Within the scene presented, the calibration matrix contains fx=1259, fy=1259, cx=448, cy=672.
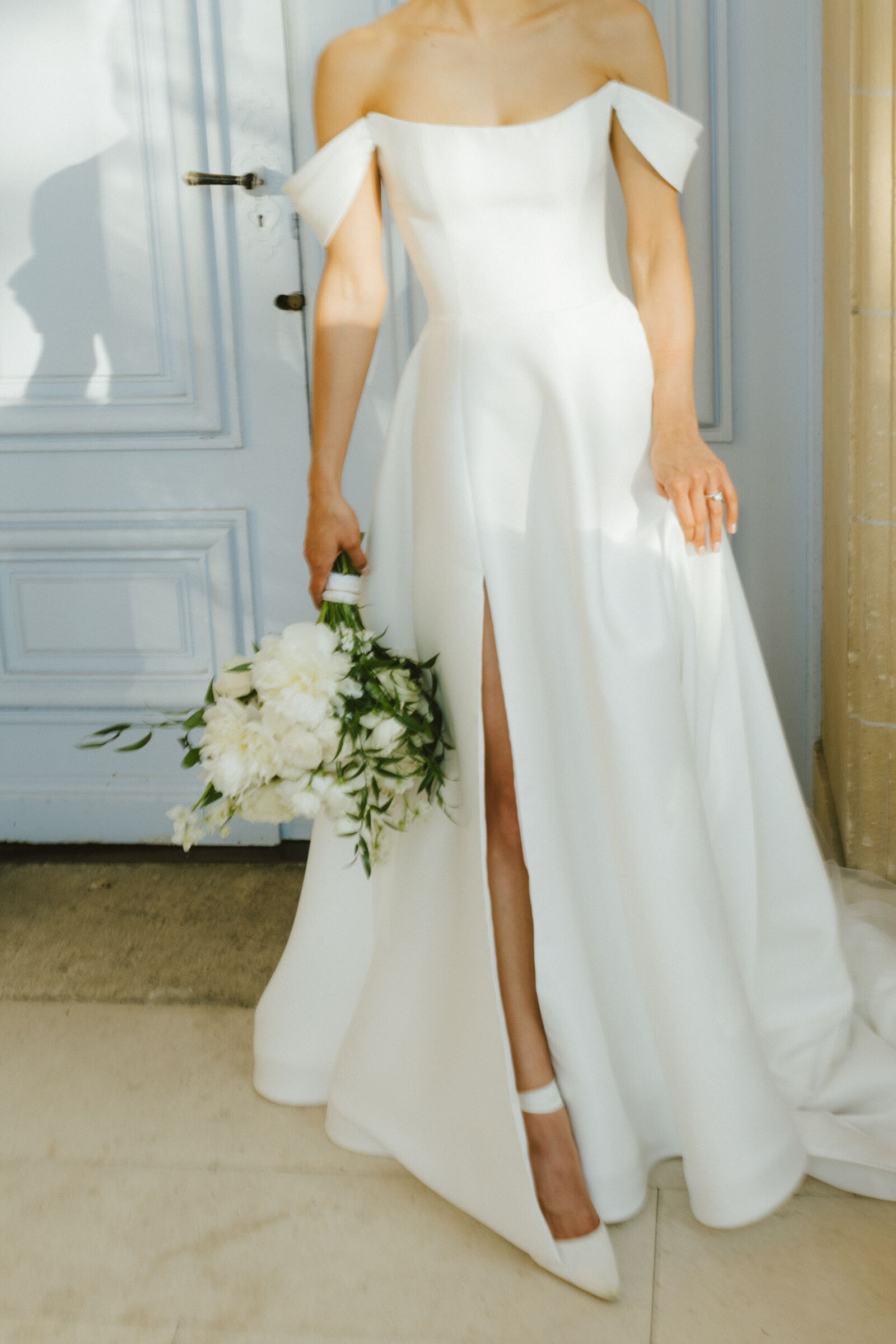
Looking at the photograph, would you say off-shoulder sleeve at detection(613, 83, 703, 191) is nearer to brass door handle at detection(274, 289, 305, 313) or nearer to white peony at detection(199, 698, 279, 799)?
white peony at detection(199, 698, 279, 799)

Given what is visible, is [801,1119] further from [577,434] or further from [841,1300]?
[577,434]

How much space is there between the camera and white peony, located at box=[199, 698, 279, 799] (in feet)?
5.06

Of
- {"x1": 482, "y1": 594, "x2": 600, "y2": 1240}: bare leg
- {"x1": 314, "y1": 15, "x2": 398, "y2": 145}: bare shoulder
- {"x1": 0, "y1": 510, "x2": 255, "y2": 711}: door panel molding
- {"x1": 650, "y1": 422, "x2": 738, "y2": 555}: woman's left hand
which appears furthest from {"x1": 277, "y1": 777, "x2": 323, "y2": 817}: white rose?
{"x1": 0, "y1": 510, "x2": 255, "y2": 711}: door panel molding

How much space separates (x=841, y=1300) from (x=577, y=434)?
3.60 feet

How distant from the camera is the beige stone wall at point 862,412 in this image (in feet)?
6.82

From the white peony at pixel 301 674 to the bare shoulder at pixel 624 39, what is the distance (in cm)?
84

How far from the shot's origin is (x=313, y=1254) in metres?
1.62

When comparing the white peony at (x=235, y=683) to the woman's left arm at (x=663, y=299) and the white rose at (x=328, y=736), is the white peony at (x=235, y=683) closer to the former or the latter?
the white rose at (x=328, y=736)

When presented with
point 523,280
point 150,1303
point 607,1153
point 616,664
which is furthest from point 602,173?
point 150,1303

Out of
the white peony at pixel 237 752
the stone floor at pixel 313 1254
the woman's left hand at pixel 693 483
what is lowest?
the stone floor at pixel 313 1254

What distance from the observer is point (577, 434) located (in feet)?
5.35

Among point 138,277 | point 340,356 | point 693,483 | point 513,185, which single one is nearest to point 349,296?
point 340,356

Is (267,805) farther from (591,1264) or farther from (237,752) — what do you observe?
(591,1264)

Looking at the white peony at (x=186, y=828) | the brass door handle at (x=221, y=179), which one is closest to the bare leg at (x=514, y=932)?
the white peony at (x=186, y=828)
